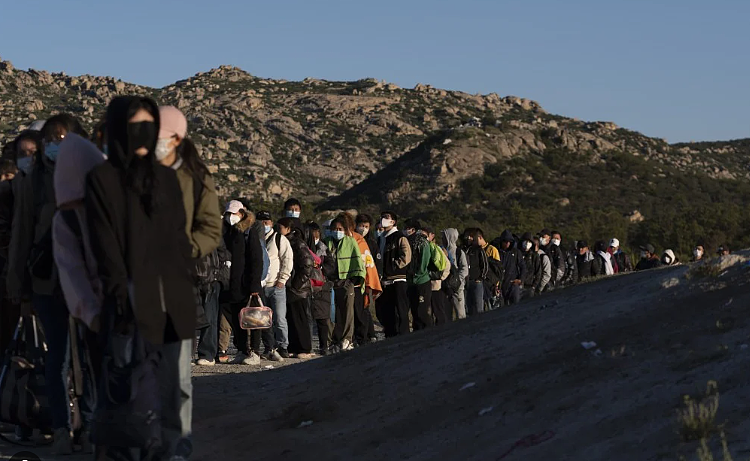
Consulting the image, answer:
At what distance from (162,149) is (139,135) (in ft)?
0.67

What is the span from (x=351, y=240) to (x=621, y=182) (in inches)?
2822

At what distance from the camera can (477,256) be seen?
2012cm

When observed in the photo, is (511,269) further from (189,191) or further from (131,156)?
(131,156)

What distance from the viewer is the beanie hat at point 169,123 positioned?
18.6ft

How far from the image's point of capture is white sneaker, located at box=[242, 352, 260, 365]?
15.3m

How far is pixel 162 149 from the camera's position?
5707mm

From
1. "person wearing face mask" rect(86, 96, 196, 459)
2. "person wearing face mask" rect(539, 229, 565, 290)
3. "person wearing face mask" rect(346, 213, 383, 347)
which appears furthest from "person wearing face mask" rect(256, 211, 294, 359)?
"person wearing face mask" rect(86, 96, 196, 459)

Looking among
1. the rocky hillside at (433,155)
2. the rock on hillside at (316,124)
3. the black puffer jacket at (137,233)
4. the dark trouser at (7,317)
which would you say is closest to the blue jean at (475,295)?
the dark trouser at (7,317)

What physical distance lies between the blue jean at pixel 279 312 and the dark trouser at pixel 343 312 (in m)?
1.15

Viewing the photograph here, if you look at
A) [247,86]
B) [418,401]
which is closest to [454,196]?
[247,86]

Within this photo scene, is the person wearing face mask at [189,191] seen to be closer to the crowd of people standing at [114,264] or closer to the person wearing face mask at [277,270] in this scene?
the crowd of people standing at [114,264]

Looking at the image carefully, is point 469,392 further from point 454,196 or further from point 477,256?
point 454,196

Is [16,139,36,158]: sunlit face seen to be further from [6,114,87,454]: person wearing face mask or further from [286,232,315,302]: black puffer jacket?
[286,232,315,302]: black puffer jacket

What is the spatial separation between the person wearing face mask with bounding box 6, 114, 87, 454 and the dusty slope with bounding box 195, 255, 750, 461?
4.29ft
